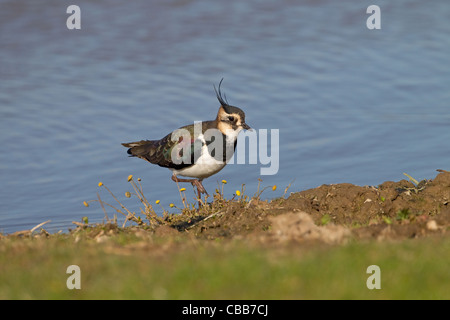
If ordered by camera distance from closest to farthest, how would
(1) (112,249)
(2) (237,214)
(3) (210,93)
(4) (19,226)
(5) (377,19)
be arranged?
(1) (112,249) < (2) (237,214) < (4) (19,226) < (3) (210,93) < (5) (377,19)

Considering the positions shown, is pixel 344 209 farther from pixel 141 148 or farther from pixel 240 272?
pixel 240 272

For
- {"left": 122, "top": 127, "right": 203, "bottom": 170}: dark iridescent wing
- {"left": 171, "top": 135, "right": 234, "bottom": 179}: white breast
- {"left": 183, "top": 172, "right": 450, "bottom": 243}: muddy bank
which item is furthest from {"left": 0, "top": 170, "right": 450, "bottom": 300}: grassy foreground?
{"left": 122, "top": 127, "right": 203, "bottom": 170}: dark iridescent wing

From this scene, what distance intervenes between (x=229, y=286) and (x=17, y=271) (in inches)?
83.7

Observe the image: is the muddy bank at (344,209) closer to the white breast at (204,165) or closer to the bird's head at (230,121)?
the white breast at (204,165)

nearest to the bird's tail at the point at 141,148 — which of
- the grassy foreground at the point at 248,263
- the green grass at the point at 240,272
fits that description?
the grassy foreground at the point at 248,263

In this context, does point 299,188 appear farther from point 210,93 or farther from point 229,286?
point 229,286

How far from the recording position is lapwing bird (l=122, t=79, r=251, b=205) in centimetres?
1251

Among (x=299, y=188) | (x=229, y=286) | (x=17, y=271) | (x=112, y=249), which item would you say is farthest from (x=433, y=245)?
(x=299, y=188)

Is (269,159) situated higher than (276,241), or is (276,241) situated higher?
(269,159)

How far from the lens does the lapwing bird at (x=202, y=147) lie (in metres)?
12.5

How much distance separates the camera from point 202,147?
12.6 meters

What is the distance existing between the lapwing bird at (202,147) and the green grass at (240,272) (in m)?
4.24

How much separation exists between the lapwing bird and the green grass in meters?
4.24

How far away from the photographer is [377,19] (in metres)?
24.1
